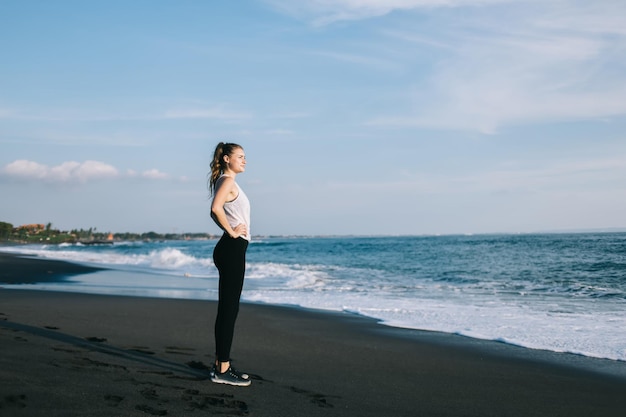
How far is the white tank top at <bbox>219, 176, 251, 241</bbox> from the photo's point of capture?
4.39 metres

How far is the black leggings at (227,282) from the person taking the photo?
4.34 metres

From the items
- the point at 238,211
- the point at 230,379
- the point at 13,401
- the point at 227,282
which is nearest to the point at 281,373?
the point at 230,379

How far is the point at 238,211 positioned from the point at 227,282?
58 cm

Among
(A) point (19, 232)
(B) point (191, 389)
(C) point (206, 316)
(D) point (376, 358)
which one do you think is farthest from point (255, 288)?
(A) point (19, 232)

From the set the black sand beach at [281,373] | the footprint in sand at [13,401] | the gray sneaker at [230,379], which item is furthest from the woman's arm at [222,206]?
the footprint in sand at [13,401]

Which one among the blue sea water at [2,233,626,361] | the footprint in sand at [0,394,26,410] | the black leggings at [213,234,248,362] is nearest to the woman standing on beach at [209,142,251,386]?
the black leggings at [213,234,248,362]

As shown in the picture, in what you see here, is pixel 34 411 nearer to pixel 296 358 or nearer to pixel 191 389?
pixel 191 389

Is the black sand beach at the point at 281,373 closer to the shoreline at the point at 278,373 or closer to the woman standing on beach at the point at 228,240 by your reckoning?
the shoreline at the point at 278,373

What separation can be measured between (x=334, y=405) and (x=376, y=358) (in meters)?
1.93

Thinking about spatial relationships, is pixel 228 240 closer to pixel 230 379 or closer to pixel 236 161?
pixel 236 161

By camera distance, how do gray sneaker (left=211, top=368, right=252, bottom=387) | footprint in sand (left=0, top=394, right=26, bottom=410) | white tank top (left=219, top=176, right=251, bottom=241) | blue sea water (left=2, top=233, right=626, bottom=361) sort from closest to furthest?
footprint in sand (left=0, top=394, right=26, bottom=410) → gray sneaker (left=211, top=368, right=252, bottom=387) → white tank top (left=219, top=176, right=251, bottom=241) → blue sea water (left=2, top=233, right=626, bottom=361)

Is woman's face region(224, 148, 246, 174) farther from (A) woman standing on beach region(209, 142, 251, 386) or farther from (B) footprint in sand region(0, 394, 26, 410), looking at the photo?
(B) footprint in sand region(0, 394, 26, 410)

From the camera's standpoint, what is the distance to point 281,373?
4863 mm

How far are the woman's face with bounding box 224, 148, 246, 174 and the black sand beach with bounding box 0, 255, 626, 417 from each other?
174cm
